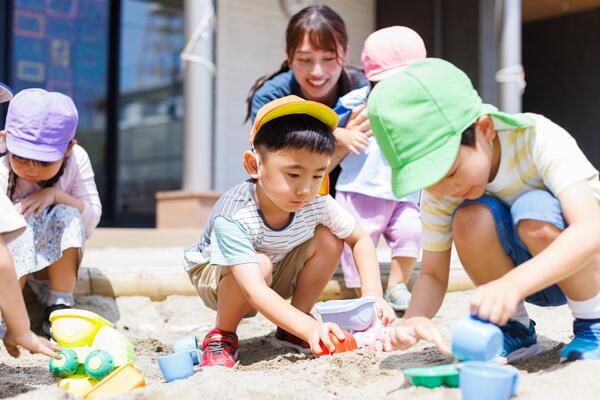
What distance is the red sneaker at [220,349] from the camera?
91.4 inches

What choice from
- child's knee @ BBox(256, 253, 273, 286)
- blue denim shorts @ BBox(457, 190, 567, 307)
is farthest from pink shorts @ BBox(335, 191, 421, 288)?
blue denim shorts @ BBox(457, 190, 567, 307)

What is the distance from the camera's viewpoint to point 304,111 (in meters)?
2.33

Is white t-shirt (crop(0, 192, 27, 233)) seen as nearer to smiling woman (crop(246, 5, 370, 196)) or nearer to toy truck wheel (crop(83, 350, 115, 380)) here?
toy truck wheel (crop(83, 350, 115, 380))

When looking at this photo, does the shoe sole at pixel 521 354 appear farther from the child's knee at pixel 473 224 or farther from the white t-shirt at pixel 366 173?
the white t-shirt at pixel 366 173

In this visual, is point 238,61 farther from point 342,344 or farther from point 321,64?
point 342,344

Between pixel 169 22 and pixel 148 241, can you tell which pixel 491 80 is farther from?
pixel 148 241

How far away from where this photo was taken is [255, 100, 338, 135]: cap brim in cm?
229

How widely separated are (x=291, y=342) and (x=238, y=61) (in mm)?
5194

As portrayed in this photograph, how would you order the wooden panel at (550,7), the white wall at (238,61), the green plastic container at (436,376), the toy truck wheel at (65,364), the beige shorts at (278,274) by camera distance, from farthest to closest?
the wooden panel at (550,7), the white wall at (238,61), the beige shorts at (278,274), the toy truck wheel at (65,364), the green plastic container at (436,376)

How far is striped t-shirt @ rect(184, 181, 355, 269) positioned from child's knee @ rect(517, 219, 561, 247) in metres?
0.81

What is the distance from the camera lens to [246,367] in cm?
229

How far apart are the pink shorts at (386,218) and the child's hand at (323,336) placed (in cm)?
115

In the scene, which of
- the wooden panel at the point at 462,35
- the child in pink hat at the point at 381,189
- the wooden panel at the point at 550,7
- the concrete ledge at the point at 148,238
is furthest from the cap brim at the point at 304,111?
the wooden panel at the point at 550,7

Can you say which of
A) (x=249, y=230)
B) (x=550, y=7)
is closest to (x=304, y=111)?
(x=249, y=230)
